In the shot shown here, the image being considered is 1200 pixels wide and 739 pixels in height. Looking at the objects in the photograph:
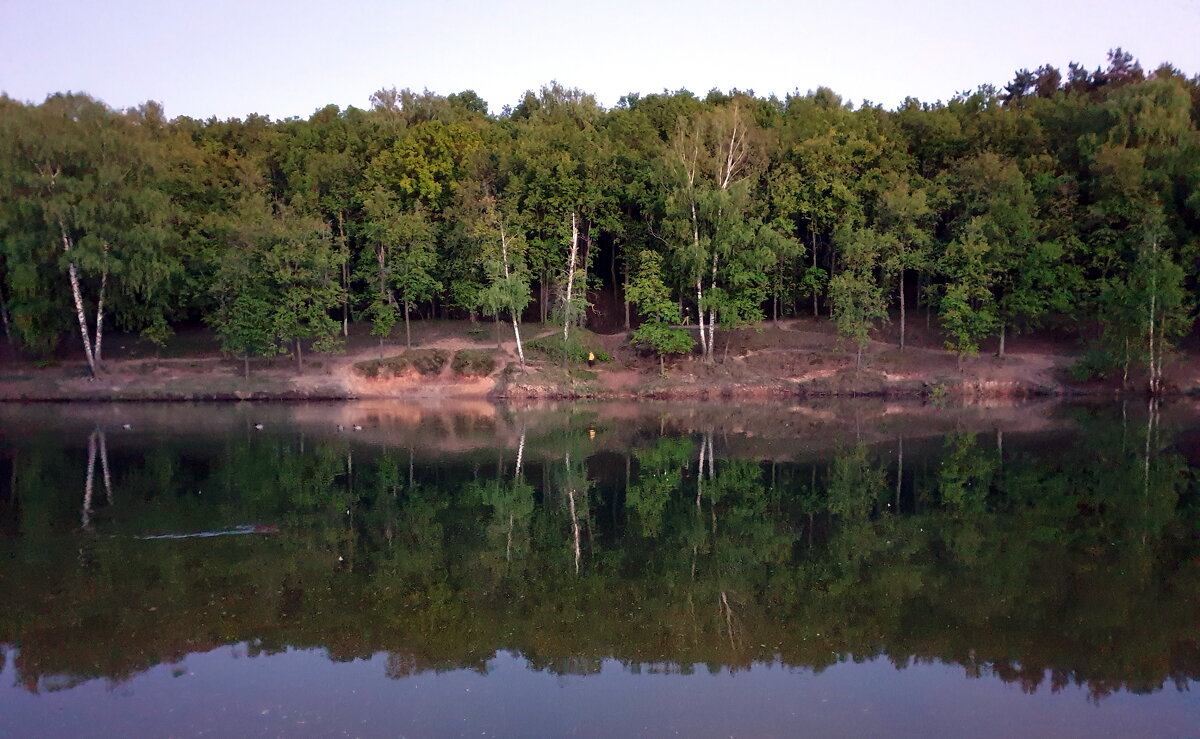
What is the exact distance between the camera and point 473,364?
47.8 meters

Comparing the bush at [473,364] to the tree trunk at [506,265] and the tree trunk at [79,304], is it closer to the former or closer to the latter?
the tree trunk at [506,265]

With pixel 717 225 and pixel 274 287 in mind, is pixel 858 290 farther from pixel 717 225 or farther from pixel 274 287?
pixel 274 287

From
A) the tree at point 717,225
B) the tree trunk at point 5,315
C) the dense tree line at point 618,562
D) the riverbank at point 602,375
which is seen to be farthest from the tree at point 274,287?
the dense tree line at point 618,562

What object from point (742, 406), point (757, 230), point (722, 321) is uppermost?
point (757, 230)

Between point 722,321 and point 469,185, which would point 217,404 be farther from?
point 722,321

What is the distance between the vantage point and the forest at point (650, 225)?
45500 mm

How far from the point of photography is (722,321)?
159 feet

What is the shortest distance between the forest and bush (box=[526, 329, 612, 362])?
867 millimetres

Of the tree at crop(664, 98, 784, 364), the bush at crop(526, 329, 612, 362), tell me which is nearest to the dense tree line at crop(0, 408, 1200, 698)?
the bush at crop(526, 329, 612, 362)

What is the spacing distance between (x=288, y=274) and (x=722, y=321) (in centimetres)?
2286

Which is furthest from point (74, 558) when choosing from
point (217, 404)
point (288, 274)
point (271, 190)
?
point (271, 190)

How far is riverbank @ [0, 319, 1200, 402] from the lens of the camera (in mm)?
45375

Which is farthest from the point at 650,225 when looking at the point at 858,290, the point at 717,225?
the point at 858,290

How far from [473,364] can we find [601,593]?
111 feet
